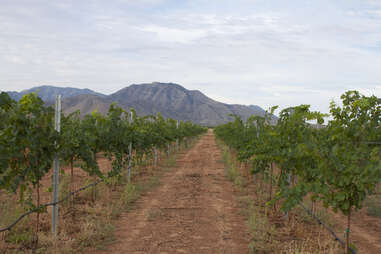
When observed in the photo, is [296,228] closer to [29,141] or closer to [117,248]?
[117,248]

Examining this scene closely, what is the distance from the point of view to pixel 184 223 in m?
6.66

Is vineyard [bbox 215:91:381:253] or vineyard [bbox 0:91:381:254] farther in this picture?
vineyard [bbox 0:91:381:254]

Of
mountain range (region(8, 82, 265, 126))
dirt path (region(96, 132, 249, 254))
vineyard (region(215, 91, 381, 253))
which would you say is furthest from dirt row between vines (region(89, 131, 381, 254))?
mountain range (region(8, 82, 265, 126))

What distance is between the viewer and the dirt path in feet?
17.6

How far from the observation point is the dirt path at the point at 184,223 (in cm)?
537

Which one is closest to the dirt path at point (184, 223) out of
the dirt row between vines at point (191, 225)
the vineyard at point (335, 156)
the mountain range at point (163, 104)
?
the dirt row between vines at point (191, 225)

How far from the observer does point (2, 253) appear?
4598 millimetres

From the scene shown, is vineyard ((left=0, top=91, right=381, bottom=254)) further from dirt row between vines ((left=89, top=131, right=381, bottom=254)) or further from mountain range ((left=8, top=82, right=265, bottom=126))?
mountain range ((left=8, top=82, right=265, bottom=126))

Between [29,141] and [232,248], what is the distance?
3562 mm

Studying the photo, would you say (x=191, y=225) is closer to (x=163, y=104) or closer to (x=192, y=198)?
(x=192, y=198)

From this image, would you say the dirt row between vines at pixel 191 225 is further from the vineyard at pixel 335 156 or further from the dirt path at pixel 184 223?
the vineyard at pixel 335 156

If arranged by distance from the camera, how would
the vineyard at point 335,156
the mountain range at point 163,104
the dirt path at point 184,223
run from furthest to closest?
1. the mountain range at point 163,104
2. the dirt path at point 184,223
3. the vineyard at point 335,156

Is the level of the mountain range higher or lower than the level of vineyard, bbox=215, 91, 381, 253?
higher

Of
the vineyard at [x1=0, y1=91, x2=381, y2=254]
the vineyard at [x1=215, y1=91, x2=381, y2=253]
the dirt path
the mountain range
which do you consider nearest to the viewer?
the vineyard at [x1=215, y1=91, x2=381, y2=253]
